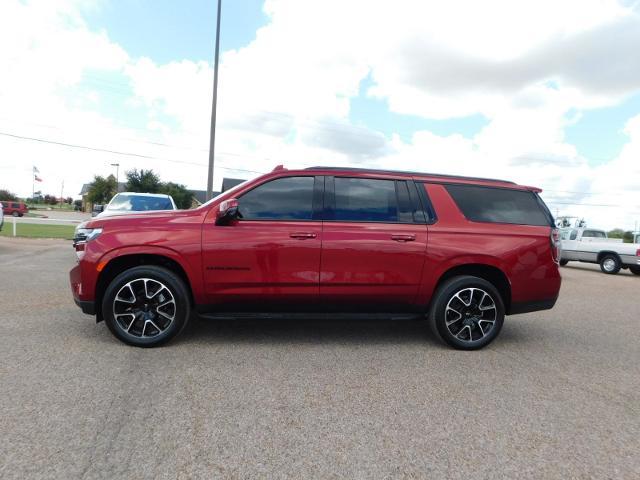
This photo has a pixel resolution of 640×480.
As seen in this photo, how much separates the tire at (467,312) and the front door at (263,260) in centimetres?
130

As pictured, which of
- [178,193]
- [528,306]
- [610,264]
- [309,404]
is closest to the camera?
[309,404]

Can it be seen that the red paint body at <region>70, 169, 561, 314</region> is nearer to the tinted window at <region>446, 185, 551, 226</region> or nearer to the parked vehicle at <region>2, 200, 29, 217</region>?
the tinted window at <region>446, 185, 551, 226</region>

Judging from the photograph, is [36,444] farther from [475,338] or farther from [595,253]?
[595,253]

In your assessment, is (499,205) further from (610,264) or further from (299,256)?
(610,264)

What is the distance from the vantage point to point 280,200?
432 centimetres

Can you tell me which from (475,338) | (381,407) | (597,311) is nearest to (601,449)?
(381,407)

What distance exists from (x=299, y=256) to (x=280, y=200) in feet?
1.98

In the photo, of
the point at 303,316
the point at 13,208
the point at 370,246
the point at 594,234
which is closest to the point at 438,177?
the point at 370,246

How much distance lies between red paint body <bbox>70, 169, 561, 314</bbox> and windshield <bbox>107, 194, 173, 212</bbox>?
268 inches

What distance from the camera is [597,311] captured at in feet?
23.6

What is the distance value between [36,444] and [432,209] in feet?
12.3

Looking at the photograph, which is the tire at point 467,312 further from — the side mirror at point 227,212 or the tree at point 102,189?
the tree at point 102,189

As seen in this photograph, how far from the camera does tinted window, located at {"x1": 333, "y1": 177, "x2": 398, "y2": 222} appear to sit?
4336 mm

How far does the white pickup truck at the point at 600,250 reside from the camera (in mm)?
15199
